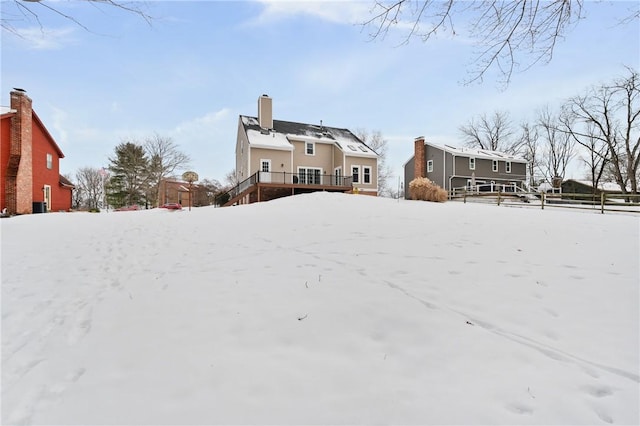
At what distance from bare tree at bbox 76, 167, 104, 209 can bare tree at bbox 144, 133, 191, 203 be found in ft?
48.7

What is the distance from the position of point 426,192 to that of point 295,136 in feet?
36.4

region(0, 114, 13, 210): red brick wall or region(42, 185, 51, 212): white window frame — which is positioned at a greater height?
region(0, 114, 13, 210): red brick wall

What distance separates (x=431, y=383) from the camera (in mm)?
2047

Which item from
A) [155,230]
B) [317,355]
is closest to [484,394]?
[317,355]

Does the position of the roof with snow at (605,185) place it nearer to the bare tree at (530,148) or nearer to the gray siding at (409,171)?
the bare tree at (530,148)

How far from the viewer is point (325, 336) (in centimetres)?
261

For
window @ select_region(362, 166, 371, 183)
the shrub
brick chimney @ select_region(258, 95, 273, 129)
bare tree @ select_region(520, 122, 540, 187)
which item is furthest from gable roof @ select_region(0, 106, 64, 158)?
bare tree @ select_region(520, 122, 540, 187)

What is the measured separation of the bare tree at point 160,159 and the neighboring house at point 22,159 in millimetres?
14445

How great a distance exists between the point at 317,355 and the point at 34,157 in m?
21.9

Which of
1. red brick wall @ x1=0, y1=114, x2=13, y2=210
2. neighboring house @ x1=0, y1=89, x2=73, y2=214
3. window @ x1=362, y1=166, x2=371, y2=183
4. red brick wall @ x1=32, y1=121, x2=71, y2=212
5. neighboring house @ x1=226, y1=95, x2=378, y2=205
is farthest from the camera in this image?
window @ x1=362, y1=166, x2=371, y2=183

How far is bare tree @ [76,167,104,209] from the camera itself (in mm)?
41125

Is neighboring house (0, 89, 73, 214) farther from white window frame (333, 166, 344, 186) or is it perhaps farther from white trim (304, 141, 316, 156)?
white window frame (333, 166, 344, 186)

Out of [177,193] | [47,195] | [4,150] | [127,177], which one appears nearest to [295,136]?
[4,150]

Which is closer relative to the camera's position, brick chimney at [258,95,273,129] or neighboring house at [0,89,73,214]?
neighboring house at [0,89,73,214]
